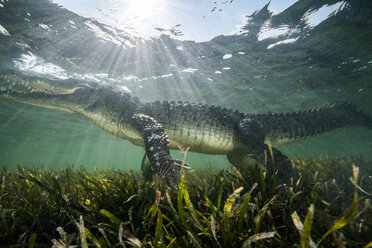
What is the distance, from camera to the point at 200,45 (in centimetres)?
816

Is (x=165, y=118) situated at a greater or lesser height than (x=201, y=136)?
greater

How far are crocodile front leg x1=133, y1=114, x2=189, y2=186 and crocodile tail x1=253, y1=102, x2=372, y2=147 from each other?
2720 millimetres

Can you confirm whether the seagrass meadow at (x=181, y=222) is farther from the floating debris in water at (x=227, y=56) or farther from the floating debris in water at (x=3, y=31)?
the floating debris in water at (x=3, y=31)

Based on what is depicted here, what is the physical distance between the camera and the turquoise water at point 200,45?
660 centimetres

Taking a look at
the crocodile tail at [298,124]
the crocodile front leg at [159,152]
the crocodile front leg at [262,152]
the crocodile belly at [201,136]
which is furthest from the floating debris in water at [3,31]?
the crocodile tail at [298,124]

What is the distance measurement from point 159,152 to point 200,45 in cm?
680

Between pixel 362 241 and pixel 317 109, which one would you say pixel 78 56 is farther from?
pixel 362 241

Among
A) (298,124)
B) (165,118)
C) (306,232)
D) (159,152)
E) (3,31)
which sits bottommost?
(159,152)

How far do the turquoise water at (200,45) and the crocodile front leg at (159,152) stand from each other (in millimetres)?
2587

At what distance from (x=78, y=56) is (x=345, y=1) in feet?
35.8

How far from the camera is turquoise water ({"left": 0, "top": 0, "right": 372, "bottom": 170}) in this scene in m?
6.60

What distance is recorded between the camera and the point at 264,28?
7.38 m

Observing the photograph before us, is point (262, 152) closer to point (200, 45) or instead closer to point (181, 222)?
point (181, 222)

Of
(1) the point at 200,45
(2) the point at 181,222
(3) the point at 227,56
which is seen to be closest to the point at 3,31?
(1) the point at 200,45
